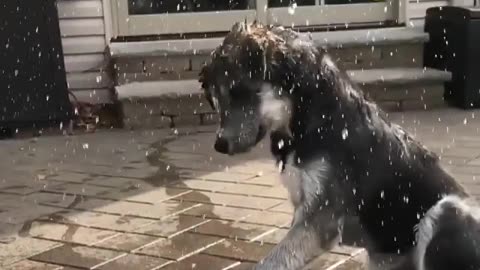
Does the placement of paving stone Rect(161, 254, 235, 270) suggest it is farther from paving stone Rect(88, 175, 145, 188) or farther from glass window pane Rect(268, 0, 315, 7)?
glass window pane Rect(268, 0, 315, 7)

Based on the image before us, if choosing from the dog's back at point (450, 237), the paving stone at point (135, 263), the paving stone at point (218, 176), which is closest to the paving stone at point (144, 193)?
the paving stone at point (218, 176)

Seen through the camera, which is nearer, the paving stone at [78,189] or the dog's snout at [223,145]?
the dog's snout at [223,145]

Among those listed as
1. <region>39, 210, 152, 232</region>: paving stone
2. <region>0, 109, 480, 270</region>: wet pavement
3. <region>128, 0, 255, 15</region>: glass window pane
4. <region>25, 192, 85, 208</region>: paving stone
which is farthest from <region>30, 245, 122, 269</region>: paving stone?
<region>128, 0, 255, 15</region>: glass window pane

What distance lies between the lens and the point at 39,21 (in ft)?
24.6

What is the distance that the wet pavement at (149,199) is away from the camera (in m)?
4.17

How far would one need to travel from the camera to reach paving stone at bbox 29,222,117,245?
4469mm

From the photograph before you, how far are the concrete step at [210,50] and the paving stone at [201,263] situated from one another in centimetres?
398

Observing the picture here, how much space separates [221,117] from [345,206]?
0.61 meters

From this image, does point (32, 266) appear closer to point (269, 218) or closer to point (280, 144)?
point (269, 218)

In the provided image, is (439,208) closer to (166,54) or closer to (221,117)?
(221,117)

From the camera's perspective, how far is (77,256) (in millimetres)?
4199

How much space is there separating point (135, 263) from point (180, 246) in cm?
32

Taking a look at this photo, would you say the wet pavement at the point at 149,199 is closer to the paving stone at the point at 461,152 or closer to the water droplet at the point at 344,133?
the paving stone at the point at 461,152

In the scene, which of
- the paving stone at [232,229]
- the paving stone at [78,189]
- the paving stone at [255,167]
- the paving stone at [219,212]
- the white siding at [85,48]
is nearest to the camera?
the paving stone at [232,229]
